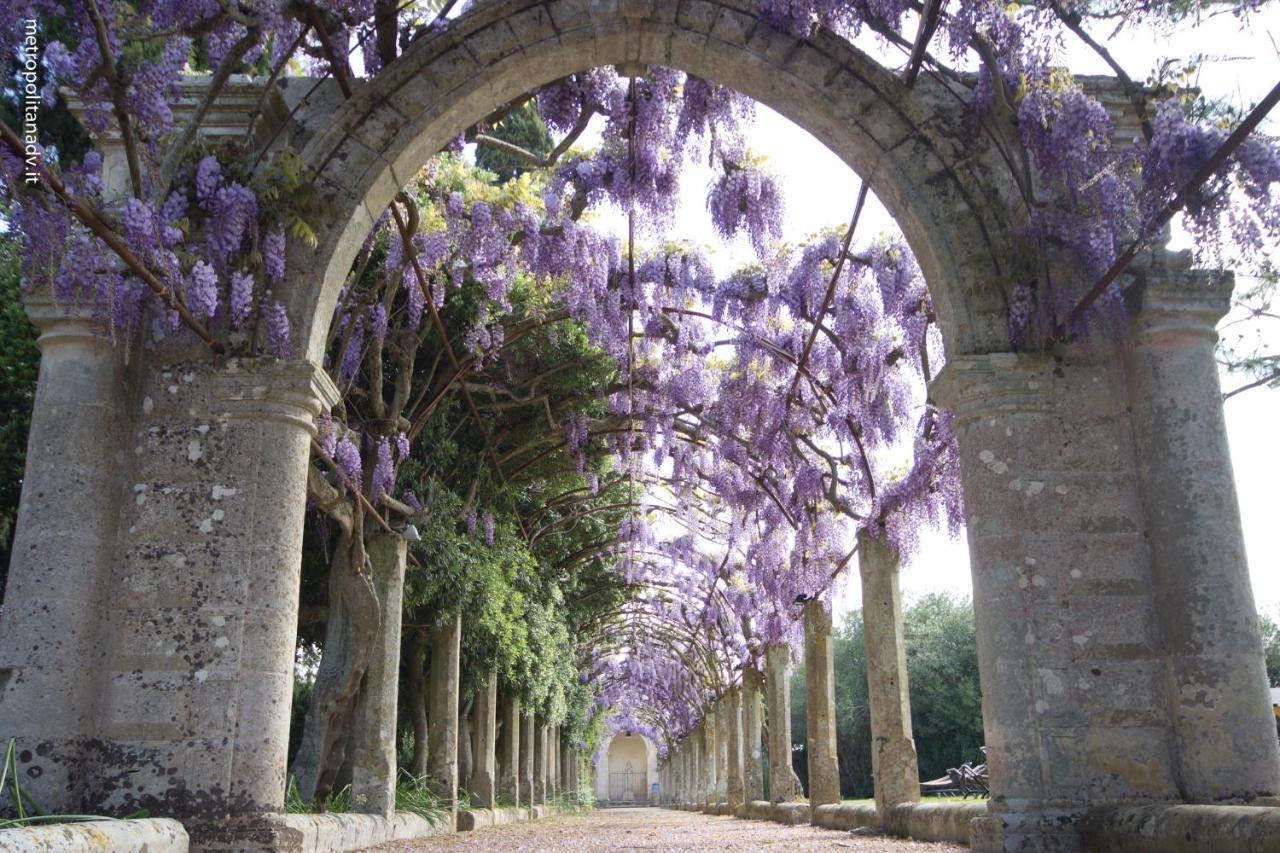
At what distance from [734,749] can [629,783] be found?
42.0 m

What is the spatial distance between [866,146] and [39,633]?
432cm

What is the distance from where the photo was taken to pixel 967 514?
4.87m

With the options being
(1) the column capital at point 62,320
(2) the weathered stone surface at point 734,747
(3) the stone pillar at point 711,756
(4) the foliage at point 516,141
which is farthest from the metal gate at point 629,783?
(1) the column capital at point 62,320

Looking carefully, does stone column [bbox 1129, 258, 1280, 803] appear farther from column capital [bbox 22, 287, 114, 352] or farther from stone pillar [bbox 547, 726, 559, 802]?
stone pillar [bbox 547, 726, 559, 802]

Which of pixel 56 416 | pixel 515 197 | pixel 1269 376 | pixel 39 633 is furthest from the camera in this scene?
pixel 515 197

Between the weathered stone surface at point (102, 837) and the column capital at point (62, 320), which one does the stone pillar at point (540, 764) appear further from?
the weathered stone surface at point (102, 837)

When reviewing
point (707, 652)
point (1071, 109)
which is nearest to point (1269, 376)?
point (1071, 109)

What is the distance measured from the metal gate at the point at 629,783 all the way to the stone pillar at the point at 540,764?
129 ft

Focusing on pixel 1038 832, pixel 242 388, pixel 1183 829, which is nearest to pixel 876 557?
pixel 1038 832

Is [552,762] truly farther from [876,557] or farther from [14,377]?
[14,377]

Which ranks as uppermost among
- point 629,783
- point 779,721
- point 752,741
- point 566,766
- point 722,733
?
point 779,721

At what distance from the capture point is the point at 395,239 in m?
7.58

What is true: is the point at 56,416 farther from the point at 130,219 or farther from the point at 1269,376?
the point at 1269,376

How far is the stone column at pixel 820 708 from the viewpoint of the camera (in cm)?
1116
